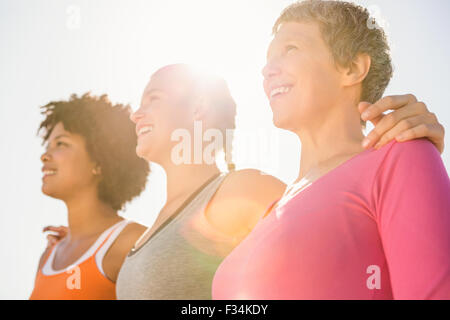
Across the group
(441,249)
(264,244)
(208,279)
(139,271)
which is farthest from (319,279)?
(139,271)

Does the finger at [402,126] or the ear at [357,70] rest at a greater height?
the ear at [357,70]

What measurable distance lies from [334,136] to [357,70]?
0.85ft

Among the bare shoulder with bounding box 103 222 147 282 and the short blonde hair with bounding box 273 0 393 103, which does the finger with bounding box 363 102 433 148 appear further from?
the bare shoulder with bounding box 103 222 147 282

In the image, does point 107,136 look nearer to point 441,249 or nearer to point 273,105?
point 273,105

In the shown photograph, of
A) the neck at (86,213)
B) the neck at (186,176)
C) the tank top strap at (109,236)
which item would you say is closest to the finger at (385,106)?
the neck at (186,176)

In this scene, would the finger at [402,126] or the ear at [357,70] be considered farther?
the ear at [357,70]

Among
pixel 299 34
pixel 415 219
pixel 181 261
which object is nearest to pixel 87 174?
pixel 181 261

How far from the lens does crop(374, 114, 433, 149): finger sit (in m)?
1.33

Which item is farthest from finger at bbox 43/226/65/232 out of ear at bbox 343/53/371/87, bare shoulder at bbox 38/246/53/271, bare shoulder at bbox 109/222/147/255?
ear at bbox 343/53/371/87

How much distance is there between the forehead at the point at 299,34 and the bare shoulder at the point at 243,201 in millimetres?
632

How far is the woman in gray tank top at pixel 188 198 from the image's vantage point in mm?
2158

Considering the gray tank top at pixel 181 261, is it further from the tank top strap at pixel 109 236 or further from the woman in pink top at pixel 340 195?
the tank top strap at pixel 109 236

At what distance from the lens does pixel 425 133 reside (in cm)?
131

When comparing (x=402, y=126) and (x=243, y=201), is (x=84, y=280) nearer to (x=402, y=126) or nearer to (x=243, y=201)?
(x=243, y=201)
